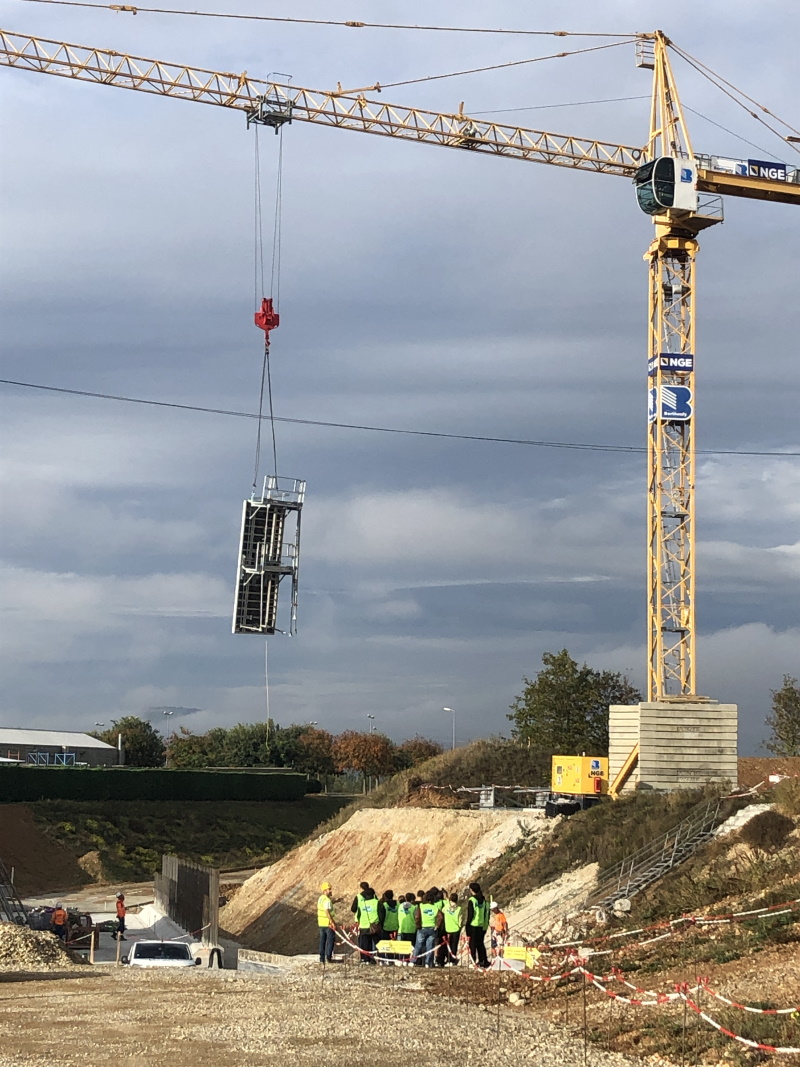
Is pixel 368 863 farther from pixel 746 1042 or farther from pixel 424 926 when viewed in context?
pixel 746 1042

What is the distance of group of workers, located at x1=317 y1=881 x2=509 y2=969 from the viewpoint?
Answer: 24.3 metres

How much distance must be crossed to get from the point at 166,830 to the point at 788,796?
4413 cm

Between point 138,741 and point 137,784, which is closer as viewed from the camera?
point 137,784

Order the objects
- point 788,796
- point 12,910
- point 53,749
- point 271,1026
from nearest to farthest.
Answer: point 271,1026
point 788,796
point 12,910
point 53,749

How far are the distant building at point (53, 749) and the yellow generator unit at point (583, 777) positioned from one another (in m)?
63.3

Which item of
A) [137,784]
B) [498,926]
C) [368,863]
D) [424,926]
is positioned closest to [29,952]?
[424,926]

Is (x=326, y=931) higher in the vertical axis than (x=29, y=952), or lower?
higher

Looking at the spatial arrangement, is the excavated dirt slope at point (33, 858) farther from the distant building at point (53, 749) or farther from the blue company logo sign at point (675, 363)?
the blue company logo sign at point (675, 363)

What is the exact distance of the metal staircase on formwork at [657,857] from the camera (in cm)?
3231

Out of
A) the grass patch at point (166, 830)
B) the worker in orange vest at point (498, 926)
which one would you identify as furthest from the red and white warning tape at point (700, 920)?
the grass patch at point (166, 830)

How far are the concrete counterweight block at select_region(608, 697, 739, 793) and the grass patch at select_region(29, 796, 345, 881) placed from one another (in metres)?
31.0

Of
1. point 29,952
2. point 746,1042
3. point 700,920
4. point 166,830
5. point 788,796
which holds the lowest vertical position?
point 166,830

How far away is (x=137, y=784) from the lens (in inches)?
2963

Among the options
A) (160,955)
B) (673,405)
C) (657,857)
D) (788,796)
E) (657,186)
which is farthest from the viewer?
(657,186)
